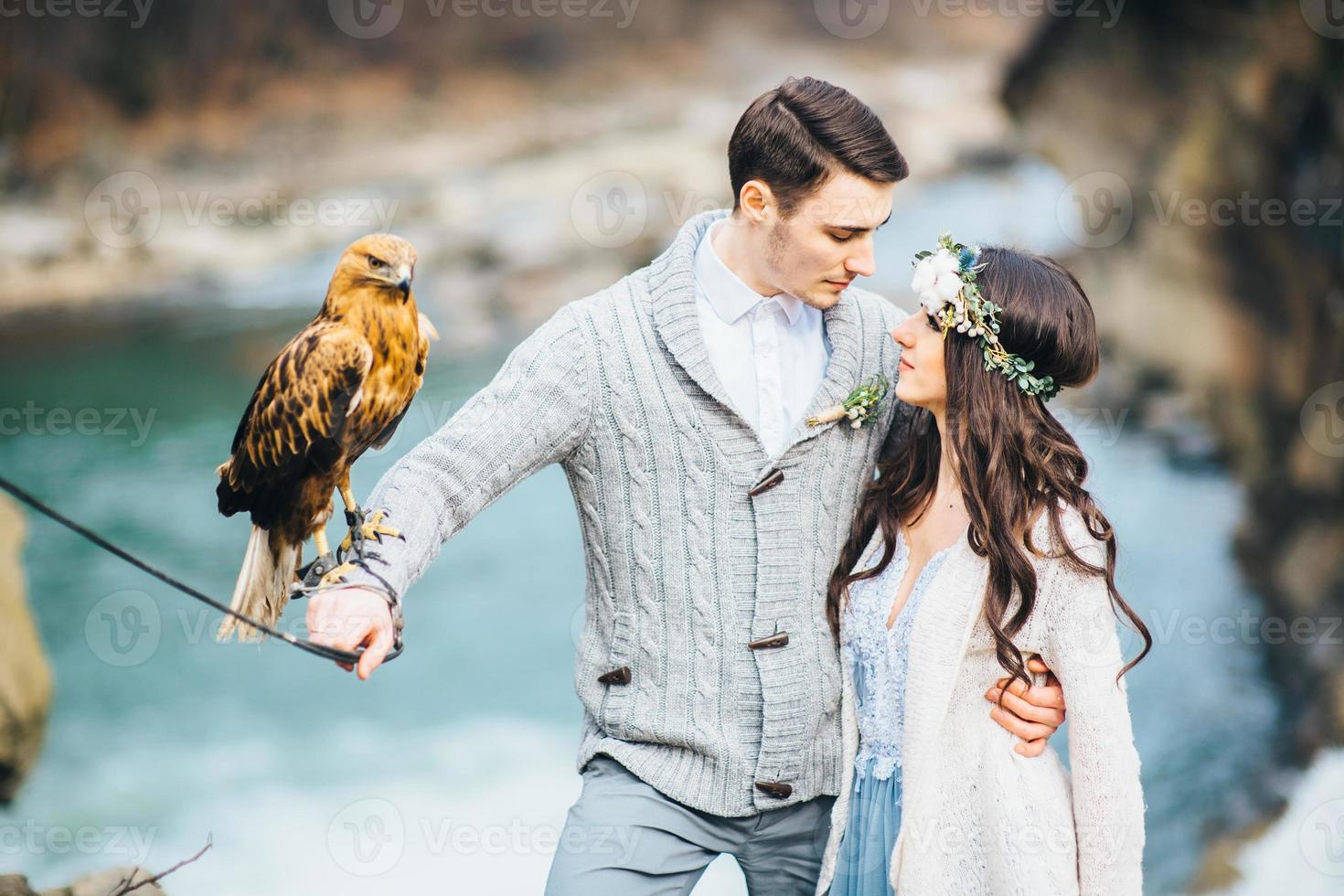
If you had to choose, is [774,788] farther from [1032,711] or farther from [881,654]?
[1032,711]

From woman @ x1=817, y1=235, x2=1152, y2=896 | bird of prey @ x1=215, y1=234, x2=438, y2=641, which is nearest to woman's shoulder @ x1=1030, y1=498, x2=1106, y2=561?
woman @ x1=817, y1=235, x2=1152, y2=896

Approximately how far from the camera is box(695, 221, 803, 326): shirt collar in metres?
2.03

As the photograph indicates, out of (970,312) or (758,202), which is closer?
(970,312)

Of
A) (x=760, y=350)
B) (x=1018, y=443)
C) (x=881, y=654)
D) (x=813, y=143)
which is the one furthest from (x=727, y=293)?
(x=881, y=654)

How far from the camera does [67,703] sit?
470 centimetres

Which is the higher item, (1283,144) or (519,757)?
(1283,144)

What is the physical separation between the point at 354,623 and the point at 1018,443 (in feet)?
3.44

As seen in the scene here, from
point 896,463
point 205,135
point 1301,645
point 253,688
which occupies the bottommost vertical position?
point 896,463

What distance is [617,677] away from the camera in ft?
6.47

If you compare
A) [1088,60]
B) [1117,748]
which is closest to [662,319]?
[1117,748]

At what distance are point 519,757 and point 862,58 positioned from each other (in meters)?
4.11

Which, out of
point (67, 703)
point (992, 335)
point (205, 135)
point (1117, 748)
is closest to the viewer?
point (1117, 748)

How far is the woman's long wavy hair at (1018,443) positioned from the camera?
1797 mm

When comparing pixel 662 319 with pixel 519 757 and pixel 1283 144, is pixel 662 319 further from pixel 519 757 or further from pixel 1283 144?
pixel 1283 144
